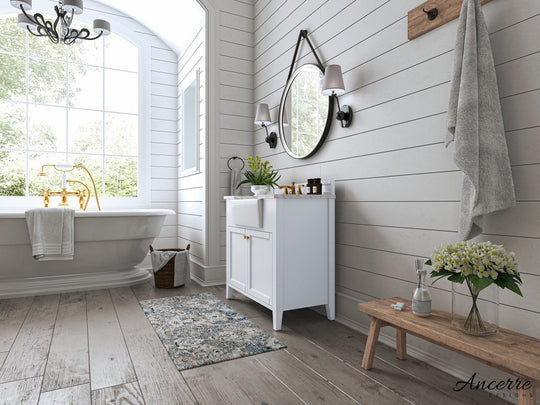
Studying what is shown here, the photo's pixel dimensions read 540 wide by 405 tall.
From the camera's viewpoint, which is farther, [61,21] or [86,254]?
[86,254]

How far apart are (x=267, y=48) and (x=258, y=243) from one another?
6.27 feet

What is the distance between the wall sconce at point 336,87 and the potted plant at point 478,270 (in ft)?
3.73

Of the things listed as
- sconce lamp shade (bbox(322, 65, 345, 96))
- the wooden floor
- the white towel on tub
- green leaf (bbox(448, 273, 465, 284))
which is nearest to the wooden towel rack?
sconce lamp shade (bbox(322, 65, 345, 96))

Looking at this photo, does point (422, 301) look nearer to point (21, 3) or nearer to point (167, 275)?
point (167, 275)

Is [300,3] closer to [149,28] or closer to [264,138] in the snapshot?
[264,138]

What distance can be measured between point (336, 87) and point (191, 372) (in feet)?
5.66

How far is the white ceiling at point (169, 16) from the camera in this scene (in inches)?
142

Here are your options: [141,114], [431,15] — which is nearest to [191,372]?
[431,15]

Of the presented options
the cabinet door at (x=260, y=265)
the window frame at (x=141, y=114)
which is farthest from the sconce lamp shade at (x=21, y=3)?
the cabinet door at (x=260, y=265)

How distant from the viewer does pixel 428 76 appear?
1.77 m

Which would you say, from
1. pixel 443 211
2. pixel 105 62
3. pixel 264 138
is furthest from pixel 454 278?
pixel 105 62

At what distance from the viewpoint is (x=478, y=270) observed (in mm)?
1270

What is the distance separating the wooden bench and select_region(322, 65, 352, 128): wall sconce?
113 cm

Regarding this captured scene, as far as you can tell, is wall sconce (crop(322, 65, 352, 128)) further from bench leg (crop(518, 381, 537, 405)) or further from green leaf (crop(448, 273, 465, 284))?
bench leg (crop(518, 381, 537, 405))
